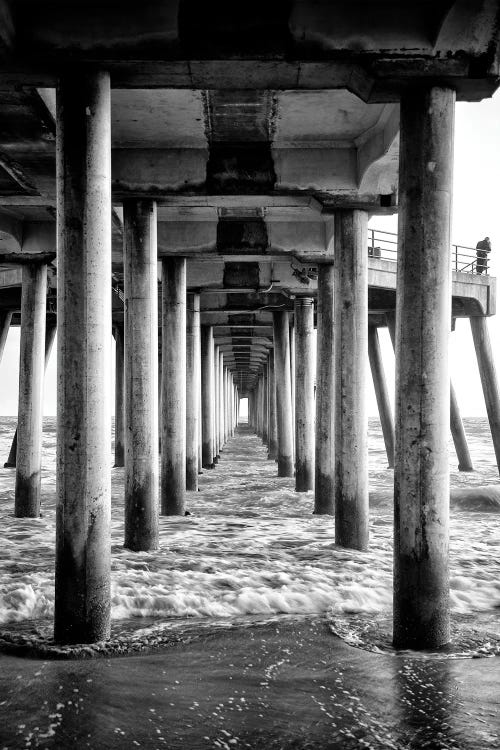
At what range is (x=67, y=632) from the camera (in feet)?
15.4

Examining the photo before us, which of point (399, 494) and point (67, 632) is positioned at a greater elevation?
point (399, 494)

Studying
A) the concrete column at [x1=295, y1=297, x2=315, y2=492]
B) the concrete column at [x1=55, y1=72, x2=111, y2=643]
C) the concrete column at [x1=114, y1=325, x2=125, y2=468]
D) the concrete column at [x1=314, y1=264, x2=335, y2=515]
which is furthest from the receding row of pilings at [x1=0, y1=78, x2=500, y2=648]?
the concrete column at [x1=114, y1=325, x2=125, y2=468]

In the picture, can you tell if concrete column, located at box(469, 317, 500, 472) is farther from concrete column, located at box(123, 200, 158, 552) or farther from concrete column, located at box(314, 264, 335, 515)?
concrete column, located at box(123, 200, 158, 552)

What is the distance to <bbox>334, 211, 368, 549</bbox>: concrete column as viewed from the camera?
811 cm

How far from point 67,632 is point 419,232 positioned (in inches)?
138

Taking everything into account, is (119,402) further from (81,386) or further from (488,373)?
(81,386)

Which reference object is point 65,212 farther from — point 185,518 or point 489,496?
point 489,496

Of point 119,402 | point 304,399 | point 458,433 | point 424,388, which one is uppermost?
point 119,402

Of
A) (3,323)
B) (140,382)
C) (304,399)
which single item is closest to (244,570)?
(140,382)

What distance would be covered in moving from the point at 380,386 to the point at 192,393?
25.3 feet

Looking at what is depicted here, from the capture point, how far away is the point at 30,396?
10609 mm

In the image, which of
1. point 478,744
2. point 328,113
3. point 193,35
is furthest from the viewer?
point 328,113

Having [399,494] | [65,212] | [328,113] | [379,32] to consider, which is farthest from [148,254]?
[399,494]

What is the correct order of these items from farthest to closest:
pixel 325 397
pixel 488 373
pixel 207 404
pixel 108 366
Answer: pixel 207 404, pixel 488 373, pixel 325 397, pixel 108 366
